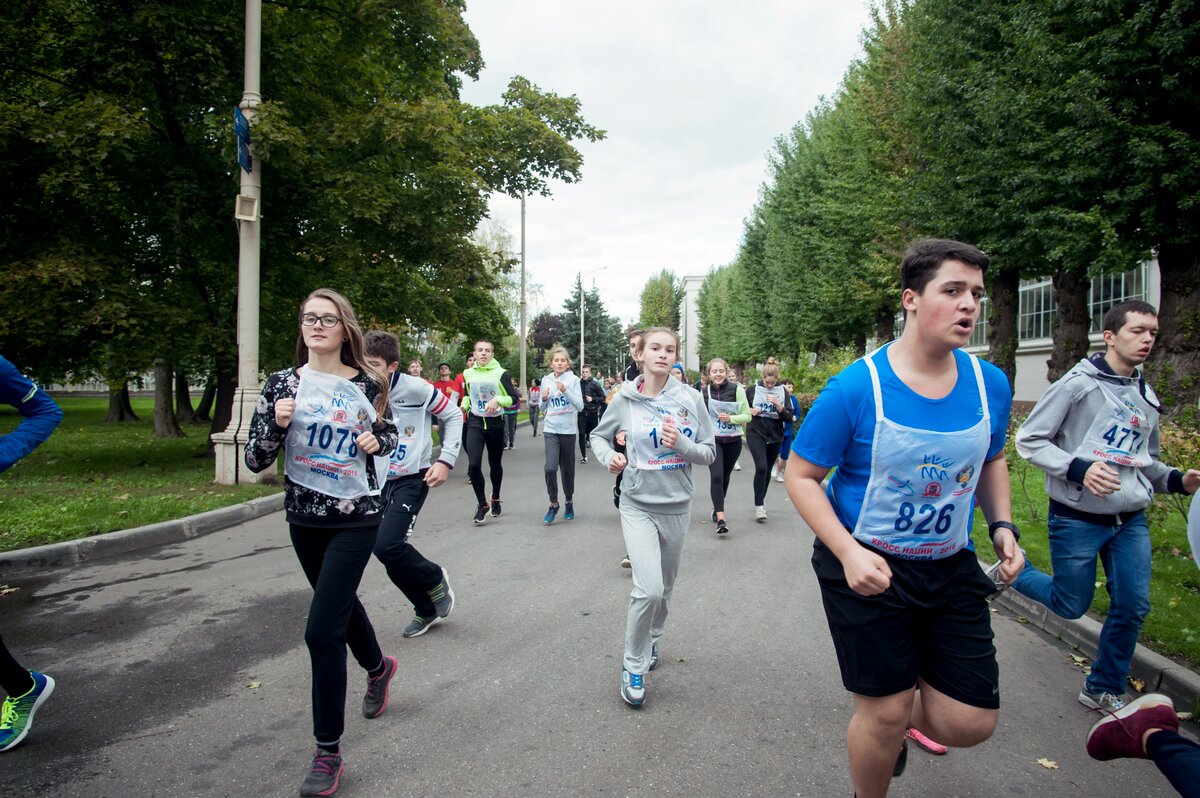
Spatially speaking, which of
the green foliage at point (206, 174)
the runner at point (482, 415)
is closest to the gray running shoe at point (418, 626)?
the runner at point (482, 415)

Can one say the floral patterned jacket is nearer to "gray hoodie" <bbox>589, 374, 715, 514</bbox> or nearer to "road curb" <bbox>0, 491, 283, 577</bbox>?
"gray hoodie" <bbox>589, 374, 715, 514</bbox>

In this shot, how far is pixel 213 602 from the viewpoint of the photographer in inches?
222

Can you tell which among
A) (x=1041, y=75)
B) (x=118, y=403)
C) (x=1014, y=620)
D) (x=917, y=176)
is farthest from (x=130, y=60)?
(x=118, y=403)

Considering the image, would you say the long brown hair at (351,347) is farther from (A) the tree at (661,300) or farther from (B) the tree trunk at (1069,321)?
(A) the tree at (661,300)

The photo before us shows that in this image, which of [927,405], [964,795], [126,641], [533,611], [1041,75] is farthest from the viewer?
[1041,75]

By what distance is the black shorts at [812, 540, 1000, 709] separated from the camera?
2289 millimetres

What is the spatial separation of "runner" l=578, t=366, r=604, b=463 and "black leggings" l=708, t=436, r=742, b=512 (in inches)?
125

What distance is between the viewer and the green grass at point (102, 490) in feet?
25.1

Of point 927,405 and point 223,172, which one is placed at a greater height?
point 223,172

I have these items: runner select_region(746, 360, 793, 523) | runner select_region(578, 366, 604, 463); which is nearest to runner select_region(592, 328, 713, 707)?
runner select_region(746, 360, 793, 523)

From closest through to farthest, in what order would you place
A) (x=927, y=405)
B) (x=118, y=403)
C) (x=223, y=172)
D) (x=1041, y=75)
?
(x=927, y=405), (x=1041, y=75), (x=223, y=172), (x=118, y=403)

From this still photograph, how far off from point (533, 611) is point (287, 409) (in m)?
2.91

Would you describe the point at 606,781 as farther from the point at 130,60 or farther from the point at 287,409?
the point at 130,60

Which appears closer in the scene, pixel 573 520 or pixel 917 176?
pixel 573 520
